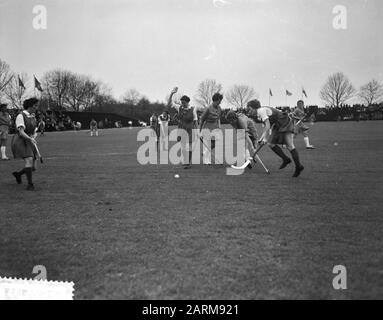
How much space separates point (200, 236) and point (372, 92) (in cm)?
9616

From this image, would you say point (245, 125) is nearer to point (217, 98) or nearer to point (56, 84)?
point (217, 98)

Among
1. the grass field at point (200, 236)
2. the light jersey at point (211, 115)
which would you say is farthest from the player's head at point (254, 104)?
the grass field at point (200, 236)

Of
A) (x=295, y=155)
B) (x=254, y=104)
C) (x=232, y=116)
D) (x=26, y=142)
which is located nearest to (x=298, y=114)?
(x=232, y=116)

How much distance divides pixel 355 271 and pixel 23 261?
3366mm

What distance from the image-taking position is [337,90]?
310 feet

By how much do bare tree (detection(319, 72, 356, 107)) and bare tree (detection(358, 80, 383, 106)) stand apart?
2994 mm

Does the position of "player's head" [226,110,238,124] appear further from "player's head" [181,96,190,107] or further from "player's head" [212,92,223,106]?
"player's head" [181,96,190,107]

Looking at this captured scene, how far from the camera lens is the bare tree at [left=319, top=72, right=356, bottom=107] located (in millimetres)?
94000

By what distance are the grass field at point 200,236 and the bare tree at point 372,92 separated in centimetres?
8984

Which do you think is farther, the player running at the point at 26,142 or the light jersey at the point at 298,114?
the light jersey at the point at 298,114

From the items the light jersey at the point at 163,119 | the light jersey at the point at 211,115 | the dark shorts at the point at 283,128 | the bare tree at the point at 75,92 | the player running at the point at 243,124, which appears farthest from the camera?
the bare tree at the point at 75,92

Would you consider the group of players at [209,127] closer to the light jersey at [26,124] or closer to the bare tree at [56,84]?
the light jersey at [26,124]

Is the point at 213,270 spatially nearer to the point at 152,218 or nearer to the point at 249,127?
the point at 152,218

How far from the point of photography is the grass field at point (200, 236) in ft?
11.3
